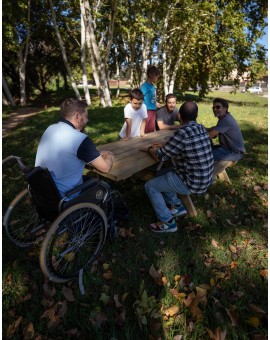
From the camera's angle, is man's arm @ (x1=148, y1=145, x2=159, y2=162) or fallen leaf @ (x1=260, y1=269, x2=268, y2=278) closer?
fallen leaf @ (x1=260, y1=269, x2=268, y2=278)

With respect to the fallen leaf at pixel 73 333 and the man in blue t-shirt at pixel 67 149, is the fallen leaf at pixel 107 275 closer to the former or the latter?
the fallen leaf at pixel 73 333

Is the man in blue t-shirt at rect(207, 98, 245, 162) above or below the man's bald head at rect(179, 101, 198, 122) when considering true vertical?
below

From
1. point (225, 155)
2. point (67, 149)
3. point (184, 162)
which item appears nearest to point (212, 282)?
point (184, 162)

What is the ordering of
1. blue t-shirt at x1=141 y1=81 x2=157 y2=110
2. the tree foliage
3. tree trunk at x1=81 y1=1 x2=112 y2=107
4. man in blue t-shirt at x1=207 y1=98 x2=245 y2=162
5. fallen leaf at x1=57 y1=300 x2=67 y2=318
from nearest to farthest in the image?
fallen leaf at x1=57 y1=300 x2=67 y2=318
man in blue t-shirt at x1=207 y1=98 x2=245 y2=162
blue t-shirt at x1=141 y1=81 x2=157 y2=110
tree trunk at x1=81 y1=1 x2=112 y2=107
the tree foliage

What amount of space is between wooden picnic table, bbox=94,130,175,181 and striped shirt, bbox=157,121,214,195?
0.30 metres

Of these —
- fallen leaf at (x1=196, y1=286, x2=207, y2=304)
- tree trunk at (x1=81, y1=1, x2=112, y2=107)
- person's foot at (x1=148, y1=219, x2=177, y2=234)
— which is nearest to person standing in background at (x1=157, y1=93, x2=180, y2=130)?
person's foot at (x1=148, y1=219, x2=177, y2=234)

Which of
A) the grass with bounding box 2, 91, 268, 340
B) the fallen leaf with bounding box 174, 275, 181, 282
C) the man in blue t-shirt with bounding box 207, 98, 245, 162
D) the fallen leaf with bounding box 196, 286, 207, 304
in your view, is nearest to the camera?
the grass with bounding box 2, 91, 268, 340

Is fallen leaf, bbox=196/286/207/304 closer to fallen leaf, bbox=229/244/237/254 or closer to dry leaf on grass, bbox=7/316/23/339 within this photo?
fallen leaf, bbox=229/244/237/254

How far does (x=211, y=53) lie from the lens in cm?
2067

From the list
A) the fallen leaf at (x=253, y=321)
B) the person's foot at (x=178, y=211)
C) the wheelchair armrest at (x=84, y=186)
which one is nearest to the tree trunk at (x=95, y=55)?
the person's foot at (x=178, y=211)

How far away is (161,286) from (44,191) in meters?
1.54

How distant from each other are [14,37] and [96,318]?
19.8 meters

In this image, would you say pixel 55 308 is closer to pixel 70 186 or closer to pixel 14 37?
pixel 70 186

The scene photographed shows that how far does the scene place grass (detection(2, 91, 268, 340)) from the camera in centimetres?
213
